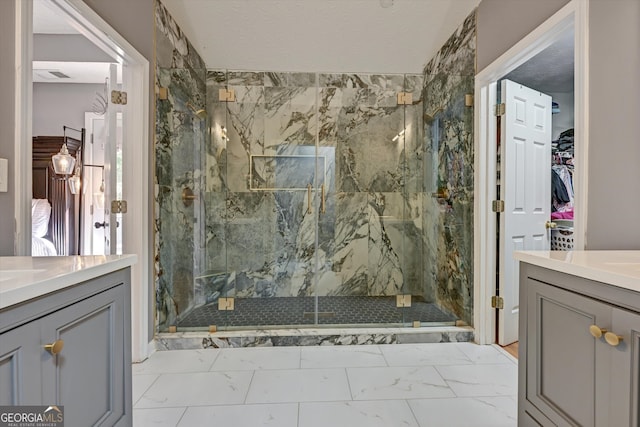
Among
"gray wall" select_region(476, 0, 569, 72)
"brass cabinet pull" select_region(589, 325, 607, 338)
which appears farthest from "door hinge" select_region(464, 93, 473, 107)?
"brass cabinet pull" select_region(589, 325, 607, 338)

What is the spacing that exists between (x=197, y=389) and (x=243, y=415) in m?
0.38

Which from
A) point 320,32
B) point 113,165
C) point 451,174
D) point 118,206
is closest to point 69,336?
point 118,206

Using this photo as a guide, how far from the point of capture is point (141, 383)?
5.93 ft

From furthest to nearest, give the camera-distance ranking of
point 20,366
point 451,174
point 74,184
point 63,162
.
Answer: point 74,184 < point 63,162 < point 451,174 < point 20,366

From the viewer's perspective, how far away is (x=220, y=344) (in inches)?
89.4

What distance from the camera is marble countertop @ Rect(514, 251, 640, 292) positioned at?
28.8 inches

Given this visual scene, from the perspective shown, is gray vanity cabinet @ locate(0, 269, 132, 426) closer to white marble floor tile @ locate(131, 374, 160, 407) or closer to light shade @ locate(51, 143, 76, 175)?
white marble floor tile @ locate(131, 374, 160, 407)

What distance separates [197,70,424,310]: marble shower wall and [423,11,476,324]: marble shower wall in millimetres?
248

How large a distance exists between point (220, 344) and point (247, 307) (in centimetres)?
60

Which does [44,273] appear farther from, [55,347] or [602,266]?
[602,266]

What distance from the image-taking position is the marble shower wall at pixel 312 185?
10.4ft

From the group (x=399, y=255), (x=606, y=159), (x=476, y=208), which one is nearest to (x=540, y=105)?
(x=476, y=208)

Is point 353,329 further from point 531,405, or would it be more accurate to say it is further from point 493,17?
point 493,17

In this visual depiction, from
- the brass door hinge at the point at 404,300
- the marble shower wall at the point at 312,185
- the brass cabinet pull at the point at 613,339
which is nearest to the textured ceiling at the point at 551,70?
the marble shower wall at the point at 312,185
